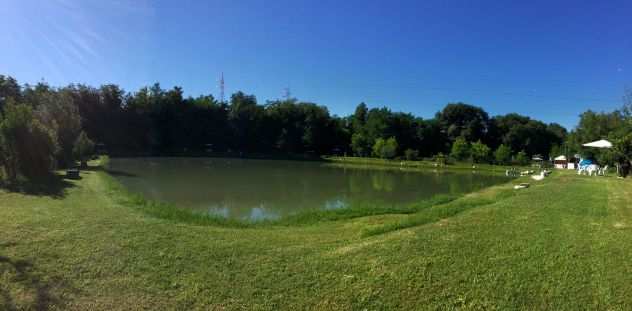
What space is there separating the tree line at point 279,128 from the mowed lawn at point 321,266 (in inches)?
1588

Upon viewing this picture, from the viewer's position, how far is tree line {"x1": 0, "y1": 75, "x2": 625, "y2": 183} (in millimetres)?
45000

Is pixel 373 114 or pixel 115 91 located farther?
pixel 373 114

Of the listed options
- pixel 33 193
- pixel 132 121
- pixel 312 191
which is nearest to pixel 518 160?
pixel 312 191

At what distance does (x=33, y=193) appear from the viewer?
938 cm

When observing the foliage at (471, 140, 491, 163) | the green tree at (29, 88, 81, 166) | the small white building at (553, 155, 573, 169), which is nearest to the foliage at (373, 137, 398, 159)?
the foliage at (471, 140, 491, 163)

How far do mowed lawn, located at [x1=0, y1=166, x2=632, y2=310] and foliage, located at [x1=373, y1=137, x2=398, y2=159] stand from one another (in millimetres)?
41729

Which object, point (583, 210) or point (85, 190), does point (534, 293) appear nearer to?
point (583, 210)

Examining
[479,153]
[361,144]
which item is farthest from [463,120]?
[361,144]

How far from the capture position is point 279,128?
57188mm

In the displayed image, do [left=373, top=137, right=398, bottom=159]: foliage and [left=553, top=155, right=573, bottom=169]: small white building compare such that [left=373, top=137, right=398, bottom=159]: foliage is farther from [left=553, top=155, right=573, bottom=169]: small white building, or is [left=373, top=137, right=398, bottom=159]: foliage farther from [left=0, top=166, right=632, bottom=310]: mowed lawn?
[left=0, top=166, right=632, bottom=310]: mowed lawn

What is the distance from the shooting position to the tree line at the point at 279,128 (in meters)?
45.0

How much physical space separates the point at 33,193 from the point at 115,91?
144 feet

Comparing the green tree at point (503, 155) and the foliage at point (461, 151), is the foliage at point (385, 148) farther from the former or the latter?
the green tree at point (503, 155)

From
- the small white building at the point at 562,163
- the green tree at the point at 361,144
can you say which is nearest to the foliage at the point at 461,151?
the small white building at the point at 562,163
